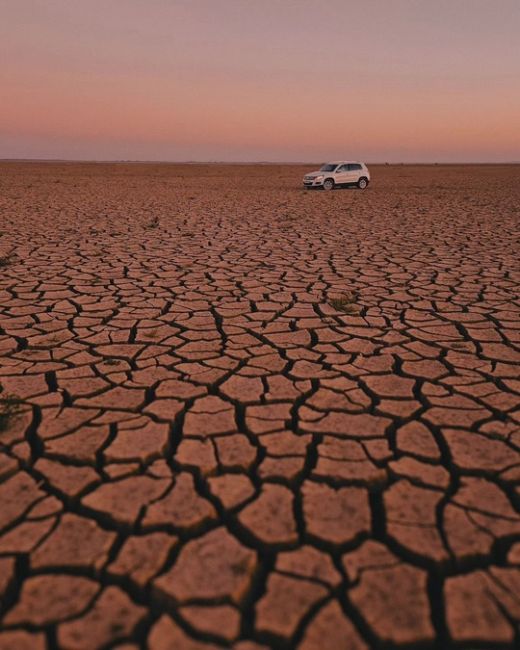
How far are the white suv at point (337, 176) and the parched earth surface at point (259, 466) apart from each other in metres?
14.0

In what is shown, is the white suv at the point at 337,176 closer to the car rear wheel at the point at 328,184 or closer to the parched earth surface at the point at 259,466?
the car rear wheel at the point at 328,184

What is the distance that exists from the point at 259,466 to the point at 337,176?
1764 cm

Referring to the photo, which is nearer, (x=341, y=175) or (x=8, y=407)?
(x=8, y=407)

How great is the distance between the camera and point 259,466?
6.72 feet

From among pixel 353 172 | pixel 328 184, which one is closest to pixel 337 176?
pixel 328 184

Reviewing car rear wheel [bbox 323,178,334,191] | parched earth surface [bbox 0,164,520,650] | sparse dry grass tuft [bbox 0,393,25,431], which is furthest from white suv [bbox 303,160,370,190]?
sparse dry grass tuft [bbox 0,393,25,431]

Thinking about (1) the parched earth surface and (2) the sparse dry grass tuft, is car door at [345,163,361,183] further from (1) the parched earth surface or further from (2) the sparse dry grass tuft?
(2) the sparse dry grass tuft

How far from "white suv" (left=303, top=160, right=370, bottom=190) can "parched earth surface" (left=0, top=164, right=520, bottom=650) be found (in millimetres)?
14041

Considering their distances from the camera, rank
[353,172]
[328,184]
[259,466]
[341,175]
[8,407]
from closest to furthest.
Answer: [259,466]
[8,407]
[328,184]
[341,175]
[353,172]

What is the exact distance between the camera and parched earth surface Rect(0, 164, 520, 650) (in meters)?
1.41

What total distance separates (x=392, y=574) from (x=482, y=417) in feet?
3.78

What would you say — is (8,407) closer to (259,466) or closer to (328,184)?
(259,466)

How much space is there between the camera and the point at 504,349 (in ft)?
10.8

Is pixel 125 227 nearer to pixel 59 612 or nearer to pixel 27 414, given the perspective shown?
pixel 27 414
